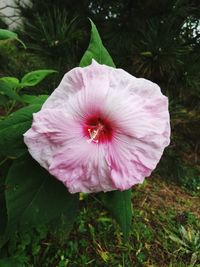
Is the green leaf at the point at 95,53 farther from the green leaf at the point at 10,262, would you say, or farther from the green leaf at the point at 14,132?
the green leaf at the point at 10,262

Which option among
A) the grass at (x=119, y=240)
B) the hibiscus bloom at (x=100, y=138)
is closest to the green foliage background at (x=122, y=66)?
the grass at (x=119, y=240)

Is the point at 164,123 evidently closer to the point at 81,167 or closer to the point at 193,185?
the point at 81,167

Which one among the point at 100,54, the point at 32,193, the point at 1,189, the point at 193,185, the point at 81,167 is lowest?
the point at 193,185

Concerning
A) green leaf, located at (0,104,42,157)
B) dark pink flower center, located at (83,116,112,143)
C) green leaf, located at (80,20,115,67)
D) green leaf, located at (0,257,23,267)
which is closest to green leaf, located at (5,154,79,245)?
green leaf, located at (0,104,42,157)

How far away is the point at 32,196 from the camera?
706mm

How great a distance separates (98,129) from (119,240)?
1007 millimetres

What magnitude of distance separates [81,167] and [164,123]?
152 mm

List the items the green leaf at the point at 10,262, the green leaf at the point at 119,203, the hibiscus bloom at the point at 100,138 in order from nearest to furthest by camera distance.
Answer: the hibiscus bloom at the point at 100,138 < the green leaf at the point at 119,203 < the green leaf at the point at 10,262

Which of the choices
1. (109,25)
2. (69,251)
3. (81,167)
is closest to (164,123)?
(81,167)

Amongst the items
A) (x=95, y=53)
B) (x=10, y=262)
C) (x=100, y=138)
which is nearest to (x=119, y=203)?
(x=100, y=138)

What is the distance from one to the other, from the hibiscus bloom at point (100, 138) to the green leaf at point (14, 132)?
2.9 inches

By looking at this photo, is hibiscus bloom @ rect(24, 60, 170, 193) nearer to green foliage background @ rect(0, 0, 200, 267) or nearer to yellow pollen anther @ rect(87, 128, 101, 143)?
yellow pollen anther @ rect(87, 128, 101, 143)

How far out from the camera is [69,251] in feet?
4.66

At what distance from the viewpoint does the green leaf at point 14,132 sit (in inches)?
27.1
